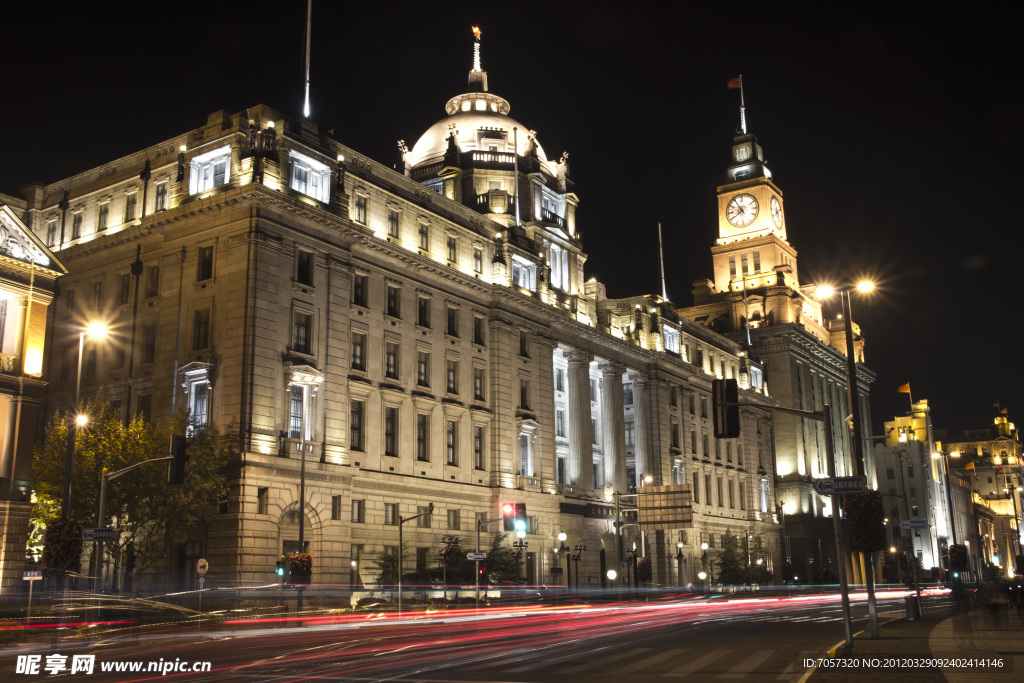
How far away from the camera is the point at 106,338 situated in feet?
191

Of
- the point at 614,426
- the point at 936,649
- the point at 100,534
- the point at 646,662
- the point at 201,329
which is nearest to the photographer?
the point at 646,662

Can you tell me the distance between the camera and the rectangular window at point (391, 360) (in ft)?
198

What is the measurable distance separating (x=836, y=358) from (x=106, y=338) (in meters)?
108

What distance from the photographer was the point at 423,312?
64.1 metres

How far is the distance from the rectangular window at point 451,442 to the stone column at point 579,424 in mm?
16198

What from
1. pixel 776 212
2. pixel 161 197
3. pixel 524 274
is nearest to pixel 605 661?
pixel 161 197

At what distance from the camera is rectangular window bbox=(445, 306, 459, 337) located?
218 feet

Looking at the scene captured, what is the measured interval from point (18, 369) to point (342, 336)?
17447 mm

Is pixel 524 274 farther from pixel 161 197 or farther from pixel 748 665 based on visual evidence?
pixel 748 665

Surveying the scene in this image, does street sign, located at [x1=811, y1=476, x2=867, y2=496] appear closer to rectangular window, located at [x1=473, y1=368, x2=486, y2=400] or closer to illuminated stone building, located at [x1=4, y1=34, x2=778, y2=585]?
illuminated stone building, located at [x1=4, y1=34, x2=778, y2=585]

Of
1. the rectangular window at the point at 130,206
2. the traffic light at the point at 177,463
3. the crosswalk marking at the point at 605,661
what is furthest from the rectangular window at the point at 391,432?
the crosswalk marking at the point at 605,661

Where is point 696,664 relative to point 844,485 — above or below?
below

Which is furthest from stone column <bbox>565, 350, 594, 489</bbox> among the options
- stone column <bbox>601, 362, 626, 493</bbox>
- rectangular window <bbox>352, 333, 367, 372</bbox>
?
rectangular window <bbox>352, 333, 367, 372</bbox>

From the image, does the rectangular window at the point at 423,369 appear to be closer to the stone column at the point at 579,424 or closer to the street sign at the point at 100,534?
the stone column at the point at 579,424
